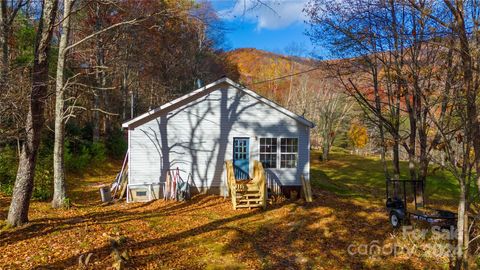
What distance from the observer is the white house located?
1318 cm

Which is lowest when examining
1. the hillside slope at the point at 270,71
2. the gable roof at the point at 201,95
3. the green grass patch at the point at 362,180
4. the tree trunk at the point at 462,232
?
the green grass patch at the point at 362,180

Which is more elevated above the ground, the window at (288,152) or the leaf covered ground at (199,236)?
the window at (288,152)

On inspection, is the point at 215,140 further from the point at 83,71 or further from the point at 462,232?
the point at 83,71

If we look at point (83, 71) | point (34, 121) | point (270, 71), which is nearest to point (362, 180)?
point (83, 71)

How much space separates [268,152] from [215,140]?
2298mm

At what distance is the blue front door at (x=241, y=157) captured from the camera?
45.5 ft

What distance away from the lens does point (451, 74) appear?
7.02 metres

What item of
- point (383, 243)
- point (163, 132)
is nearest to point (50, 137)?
point (163, 132)

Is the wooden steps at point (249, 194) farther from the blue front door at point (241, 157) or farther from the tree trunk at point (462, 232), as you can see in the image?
the tree trunk at point (462, 232)

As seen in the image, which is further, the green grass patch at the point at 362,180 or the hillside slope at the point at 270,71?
the hillside slope at the point at 270,71

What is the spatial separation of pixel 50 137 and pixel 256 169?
11785 millimetres

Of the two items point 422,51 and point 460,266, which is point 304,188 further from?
point 460,266

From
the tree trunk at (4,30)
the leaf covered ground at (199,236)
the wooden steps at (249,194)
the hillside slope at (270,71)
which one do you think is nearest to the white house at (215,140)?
the leaf covered ground at (199,236)

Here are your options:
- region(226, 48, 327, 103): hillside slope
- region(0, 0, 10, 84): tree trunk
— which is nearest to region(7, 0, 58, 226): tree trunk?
region(0, 0, 10, 84): tree trunk
